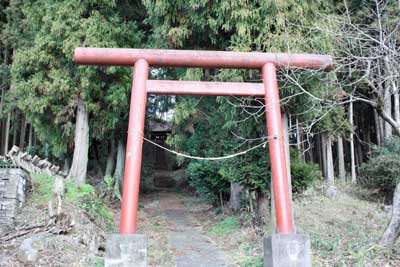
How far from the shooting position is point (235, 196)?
1016 centimetres

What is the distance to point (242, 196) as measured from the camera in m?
9.80

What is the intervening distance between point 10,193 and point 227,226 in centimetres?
461

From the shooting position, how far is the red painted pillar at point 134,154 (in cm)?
421

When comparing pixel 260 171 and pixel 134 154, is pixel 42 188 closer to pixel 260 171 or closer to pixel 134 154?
pixel 134 154

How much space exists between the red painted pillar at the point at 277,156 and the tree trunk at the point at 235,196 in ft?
17.9

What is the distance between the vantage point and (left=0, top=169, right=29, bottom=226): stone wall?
6.25 metres

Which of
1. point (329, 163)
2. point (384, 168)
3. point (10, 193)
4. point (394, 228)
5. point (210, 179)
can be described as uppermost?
point (329, 163)

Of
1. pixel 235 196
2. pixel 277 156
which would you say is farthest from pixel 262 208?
pixel 277 156

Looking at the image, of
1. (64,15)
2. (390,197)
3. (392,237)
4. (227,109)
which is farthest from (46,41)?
(390,197)

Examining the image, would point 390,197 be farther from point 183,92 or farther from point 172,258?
point 183,92

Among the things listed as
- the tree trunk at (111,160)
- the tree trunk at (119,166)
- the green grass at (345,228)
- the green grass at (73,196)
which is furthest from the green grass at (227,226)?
the tree trunk at (111,160)

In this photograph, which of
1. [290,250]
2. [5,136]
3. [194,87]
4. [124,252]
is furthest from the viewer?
[5,136]

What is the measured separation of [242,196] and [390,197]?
14.8 ft

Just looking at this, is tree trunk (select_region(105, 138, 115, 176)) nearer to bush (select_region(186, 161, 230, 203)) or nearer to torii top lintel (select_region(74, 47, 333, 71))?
bush (select_region(186, 161, 230, 203))
